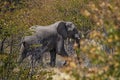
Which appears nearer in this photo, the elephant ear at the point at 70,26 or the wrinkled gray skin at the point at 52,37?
the wrinkled gray skin at the point at 52,37

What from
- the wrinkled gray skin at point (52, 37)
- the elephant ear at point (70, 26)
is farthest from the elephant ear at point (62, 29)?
the elephant ear at point (70, 26)

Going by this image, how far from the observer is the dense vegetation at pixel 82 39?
6648mm

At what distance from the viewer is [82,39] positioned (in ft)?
35.2

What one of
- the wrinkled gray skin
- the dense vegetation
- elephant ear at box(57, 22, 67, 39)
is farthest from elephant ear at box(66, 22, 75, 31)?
the dense vegetation

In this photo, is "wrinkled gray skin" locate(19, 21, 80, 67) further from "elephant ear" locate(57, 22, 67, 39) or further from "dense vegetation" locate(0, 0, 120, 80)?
"dense vegetation" locate(0, 0, 120, 80)

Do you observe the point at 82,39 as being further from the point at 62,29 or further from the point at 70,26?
the point at 70,26

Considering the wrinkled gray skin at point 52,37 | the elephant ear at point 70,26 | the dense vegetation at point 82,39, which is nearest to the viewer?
the dense vegetation at point 82,39

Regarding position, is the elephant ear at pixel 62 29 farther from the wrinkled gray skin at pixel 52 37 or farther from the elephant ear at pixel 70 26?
the elephant ear at pixel 70 26

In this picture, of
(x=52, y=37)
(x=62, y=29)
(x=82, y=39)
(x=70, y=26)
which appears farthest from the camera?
(x=70, y=26)

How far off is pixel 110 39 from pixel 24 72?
813 centimetres

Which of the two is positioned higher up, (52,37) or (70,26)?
(70,26)

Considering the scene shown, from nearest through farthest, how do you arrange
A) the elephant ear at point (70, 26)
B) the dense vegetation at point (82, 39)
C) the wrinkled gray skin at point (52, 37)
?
the dense vegetation at point (82, 39)
the wrinkled gray skin at point (52, 37)
the elephant ear at point (70, 26)

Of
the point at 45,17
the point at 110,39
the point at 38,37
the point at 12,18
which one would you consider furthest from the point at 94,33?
the point at 45,17

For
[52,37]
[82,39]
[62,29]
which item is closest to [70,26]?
[62,29]
